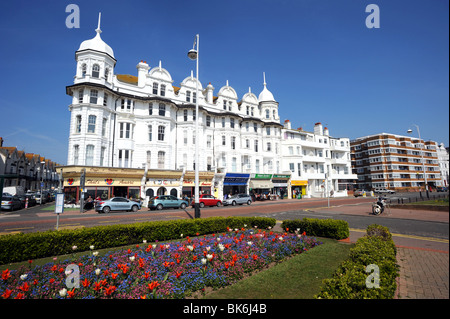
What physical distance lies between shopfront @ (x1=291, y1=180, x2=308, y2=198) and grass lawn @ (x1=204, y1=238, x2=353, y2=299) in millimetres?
40808

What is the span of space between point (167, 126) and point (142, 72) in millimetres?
9058

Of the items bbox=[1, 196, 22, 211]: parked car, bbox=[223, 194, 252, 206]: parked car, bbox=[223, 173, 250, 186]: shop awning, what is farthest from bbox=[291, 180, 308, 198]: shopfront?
bbox=[1, 196, 22, 211]: parked car

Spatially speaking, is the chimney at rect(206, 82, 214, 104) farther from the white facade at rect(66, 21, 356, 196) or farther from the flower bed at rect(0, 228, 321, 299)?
the flower bed at rect(0, 228, 321, 299)

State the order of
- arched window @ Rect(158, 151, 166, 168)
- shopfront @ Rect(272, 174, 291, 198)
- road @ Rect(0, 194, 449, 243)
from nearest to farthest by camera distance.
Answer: road @ Rect(0, 194, 449, 243) < arched window @ Rect(158, 151, 166, 168) < shopfront @ Rect(272, 174, 291, 198)

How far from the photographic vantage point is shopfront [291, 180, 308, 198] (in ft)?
155

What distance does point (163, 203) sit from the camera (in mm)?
26328

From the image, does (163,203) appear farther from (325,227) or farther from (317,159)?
(317,159)

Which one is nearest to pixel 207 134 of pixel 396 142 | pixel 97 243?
pixel 97 243

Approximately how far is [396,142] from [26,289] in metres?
85.2

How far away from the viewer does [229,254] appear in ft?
23.5

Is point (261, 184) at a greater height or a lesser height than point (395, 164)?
lesser

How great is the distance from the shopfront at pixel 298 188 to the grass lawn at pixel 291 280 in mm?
40808

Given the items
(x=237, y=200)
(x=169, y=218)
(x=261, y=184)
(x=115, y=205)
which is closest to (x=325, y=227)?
(x=169, y=218)

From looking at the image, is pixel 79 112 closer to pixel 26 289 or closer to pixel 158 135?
pixel 158 135
